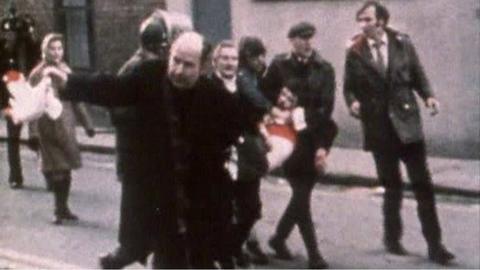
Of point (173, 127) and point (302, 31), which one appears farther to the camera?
point (302, 31)

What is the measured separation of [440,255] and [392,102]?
1.16m

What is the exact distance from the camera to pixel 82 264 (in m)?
10.2

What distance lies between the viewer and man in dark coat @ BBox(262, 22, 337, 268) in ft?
31.6

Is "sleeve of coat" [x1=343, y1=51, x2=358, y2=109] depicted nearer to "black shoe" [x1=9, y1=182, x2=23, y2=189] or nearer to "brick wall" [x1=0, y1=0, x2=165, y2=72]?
"black shoe" [x1=9, y1=182, x2=23, y2=189]

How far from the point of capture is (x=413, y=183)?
9.98 m

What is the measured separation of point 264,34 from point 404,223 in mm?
6443

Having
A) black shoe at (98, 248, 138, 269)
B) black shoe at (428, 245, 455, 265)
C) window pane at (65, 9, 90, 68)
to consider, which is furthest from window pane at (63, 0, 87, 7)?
black shoe at (98, 248, 138, 269)

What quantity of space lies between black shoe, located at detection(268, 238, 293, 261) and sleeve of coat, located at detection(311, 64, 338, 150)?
90 cm

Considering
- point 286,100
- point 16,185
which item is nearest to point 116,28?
point 16,185

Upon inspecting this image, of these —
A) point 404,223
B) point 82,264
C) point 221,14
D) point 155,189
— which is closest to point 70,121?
point 82,264

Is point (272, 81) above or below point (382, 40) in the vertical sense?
below

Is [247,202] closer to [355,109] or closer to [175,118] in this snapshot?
[355,109]

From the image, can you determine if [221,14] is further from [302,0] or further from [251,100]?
[251,100]

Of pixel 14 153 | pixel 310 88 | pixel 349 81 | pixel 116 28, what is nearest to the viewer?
pixel 310 88
